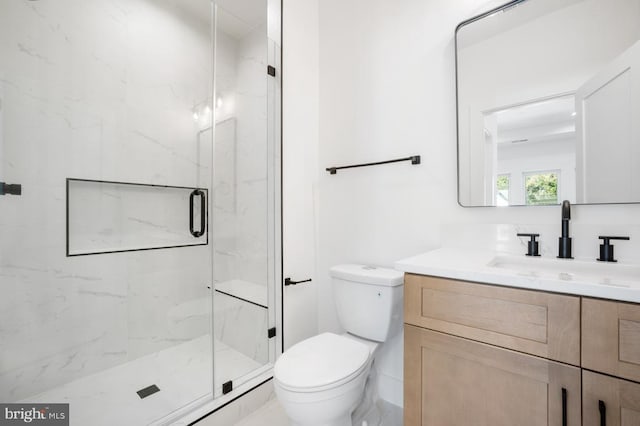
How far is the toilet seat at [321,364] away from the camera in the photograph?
3.45ft

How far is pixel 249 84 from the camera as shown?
1.93 m

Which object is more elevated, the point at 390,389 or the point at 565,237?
the point at 565,237

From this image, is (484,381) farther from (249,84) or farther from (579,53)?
(249,84)

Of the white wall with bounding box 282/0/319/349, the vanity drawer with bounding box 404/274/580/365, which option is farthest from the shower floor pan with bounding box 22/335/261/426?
the vanity drawer with bounding box 404/274/580/365

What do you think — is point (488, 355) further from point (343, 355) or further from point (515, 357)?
point (343, 355)

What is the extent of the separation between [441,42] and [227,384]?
83.9 inches

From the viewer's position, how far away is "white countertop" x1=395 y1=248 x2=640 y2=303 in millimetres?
719

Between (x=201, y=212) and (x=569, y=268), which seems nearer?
(x=569, y=268)

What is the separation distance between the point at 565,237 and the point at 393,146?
2.92 ft

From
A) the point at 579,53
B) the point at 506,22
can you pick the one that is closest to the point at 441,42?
→ the point at 506,22

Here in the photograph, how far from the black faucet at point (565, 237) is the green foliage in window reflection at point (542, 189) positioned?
0.09 meters

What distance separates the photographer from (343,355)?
4.03 ft

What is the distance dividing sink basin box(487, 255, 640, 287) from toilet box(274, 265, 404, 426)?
47 cm

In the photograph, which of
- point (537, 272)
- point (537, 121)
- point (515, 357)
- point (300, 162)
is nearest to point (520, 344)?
point (515, 357)
